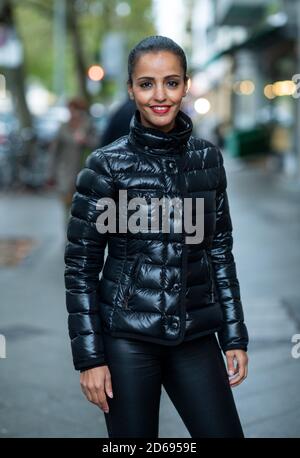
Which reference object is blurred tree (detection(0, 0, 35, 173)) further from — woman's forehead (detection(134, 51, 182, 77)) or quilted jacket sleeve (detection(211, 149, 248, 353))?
woman's forehead (detection(134, 51, 182, 77))

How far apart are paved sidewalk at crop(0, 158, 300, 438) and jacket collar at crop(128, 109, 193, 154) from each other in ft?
7.17

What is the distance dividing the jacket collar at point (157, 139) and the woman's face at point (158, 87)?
0.11 ft

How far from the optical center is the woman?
2934mm

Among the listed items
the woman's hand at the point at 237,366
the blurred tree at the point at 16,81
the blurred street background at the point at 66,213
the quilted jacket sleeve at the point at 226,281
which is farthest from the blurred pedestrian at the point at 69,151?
the blurred tree at the point at 16,81

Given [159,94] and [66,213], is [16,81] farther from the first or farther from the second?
[159,94]

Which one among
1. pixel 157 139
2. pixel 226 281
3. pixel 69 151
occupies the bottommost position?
pixel 226 281

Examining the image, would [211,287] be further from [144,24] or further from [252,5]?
[144,24]

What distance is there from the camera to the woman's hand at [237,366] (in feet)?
10.2

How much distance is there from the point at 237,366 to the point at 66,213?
30.9 feet

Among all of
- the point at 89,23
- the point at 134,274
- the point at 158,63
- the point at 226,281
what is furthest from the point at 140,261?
the point at 89,23

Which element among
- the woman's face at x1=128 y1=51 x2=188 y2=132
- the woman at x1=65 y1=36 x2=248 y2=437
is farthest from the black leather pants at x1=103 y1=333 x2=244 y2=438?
the woman's face at x1=128 y1=51 x2=188 y2=132

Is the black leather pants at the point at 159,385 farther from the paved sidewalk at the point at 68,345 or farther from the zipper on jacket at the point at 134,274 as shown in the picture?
the paved sidewalk at the point at 68,345

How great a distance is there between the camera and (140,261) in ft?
9.69

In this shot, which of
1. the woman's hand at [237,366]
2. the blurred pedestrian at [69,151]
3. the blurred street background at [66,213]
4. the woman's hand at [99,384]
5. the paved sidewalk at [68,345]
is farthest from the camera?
the blurred pedestrian at [69,151]
